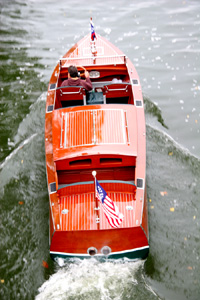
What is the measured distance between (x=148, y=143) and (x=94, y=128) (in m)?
2.55

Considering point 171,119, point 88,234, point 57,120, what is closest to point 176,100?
point 171,119

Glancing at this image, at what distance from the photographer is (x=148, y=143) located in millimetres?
8547

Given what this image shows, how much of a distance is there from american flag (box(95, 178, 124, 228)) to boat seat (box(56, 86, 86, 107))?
9.97 feet

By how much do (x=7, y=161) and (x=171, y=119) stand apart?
15.4 ft

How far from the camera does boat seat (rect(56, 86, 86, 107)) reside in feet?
24.4

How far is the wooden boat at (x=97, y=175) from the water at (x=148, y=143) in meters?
0.55

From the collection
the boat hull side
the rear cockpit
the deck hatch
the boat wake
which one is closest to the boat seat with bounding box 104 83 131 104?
the rear cockpit


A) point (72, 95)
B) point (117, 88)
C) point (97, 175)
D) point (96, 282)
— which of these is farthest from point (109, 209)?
point (117, 88)

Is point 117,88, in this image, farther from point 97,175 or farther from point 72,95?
point 97,175

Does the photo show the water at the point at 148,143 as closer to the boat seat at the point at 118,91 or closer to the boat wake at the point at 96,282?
the boat wake at the point at 96,282

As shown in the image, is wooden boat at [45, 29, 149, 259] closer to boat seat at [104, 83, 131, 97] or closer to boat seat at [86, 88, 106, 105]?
boat seat at [104, 83, 131, 97]

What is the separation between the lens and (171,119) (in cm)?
938

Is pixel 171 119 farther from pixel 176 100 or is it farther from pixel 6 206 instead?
pixel 6 206

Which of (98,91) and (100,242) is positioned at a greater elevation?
(98,91)
